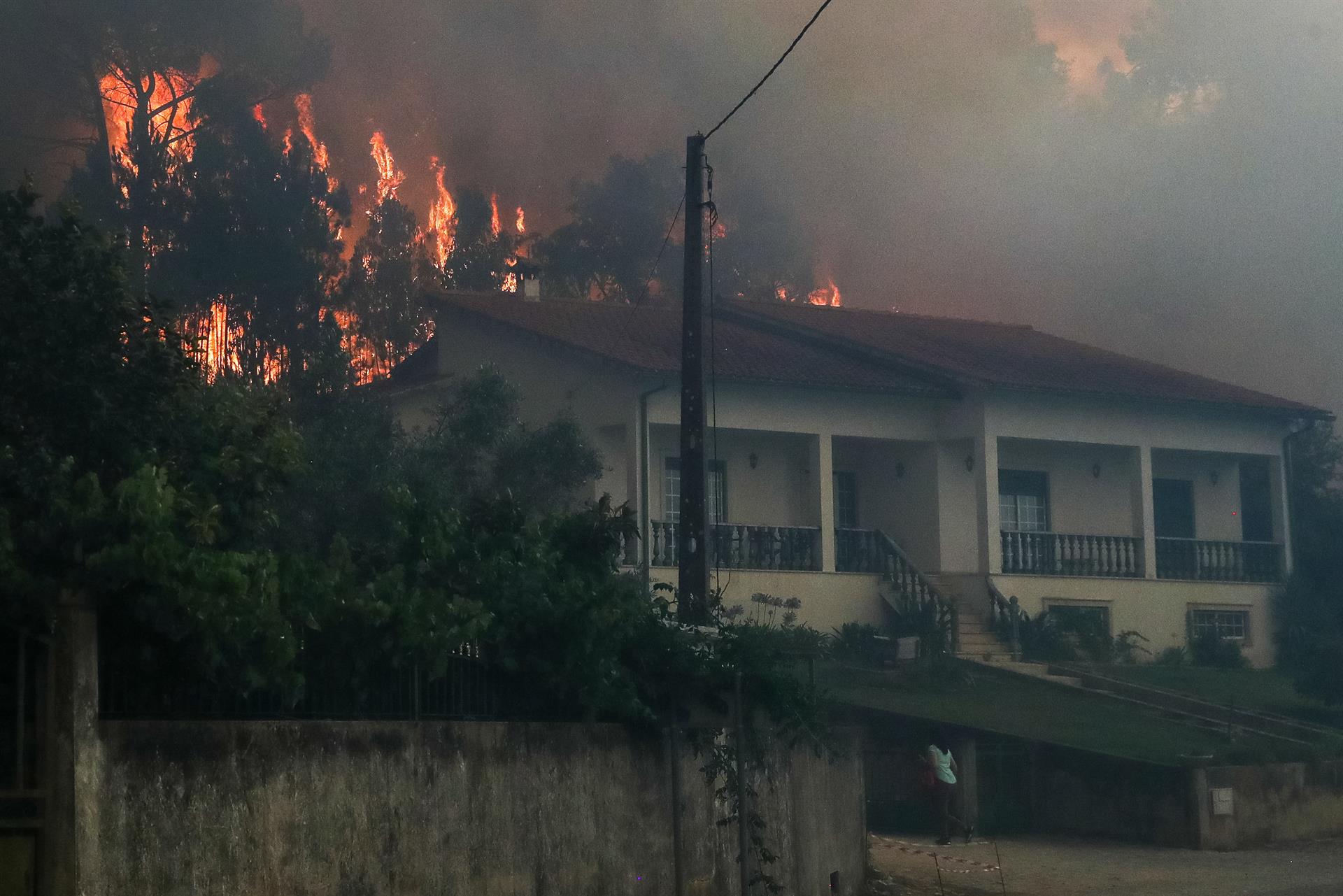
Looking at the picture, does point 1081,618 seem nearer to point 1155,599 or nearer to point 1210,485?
point 1155,599

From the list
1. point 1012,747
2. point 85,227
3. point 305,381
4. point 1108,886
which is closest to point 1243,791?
point 1012,747

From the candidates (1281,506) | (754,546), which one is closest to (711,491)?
(754,546)

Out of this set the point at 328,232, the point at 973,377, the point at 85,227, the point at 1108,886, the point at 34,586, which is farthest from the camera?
the point at 328,232

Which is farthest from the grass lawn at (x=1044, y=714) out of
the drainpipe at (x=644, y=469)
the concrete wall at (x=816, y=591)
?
the drainpipe at (x=644, y=469)

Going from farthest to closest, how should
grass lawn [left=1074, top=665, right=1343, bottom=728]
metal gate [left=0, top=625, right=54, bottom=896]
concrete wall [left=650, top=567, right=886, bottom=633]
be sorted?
concrete wall [left=650, top=567, right=886, bottom=633] < grass lawn [left=1074, top=665, right=1343, bottom=728] < metal gate [left=0, top=625, right=54, bottom=896]

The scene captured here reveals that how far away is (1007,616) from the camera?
27.9 meters

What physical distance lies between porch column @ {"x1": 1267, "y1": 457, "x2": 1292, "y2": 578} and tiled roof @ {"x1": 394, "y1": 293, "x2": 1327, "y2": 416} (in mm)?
1235

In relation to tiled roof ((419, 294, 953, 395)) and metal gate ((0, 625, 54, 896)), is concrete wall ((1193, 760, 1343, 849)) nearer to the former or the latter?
tiled roof ((419, 294, 953, 395))

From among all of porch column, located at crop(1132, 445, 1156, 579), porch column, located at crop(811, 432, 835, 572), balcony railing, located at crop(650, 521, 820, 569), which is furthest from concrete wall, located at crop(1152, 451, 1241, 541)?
balcony railing, located at crop(650, 521, 820, 569)

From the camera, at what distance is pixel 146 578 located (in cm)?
848

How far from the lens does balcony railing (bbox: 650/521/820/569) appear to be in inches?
1049

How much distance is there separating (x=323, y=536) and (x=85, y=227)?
8602mm

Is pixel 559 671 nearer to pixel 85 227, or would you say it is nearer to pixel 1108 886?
pixel 85 227

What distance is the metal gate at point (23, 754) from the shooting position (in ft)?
26.5
